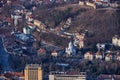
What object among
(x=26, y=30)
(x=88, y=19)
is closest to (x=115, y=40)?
(x=88, y=19)

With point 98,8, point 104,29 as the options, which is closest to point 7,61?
point 104,29

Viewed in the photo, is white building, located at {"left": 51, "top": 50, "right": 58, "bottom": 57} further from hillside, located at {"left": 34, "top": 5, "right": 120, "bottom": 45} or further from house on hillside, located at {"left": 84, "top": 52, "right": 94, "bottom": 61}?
hillside, located at {"left": 34, "top": 5, "right": 120, "bottom": 45}

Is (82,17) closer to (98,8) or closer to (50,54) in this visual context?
(98,8)

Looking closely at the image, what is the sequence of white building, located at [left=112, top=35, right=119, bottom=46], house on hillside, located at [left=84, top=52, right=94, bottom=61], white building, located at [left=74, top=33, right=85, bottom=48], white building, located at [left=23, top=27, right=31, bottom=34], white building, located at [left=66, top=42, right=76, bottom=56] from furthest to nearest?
1. white building, located at [left=23, top=27, right=31, bottom=34]
2. white building, located at [left=112, top=35, right=119, bottom=46]
3. white building, located at [left=74, top=33, right=85, bottom=48]
4. white building, located at [left=66, top=42, right=76, bottom=56]
5. house on hillside, located at [left=84, top=52, right=94, bottom=61]

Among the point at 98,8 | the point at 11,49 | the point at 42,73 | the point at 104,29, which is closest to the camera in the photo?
the point at 42,73

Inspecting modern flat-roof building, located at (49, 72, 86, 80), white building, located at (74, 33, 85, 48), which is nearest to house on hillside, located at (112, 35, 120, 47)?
white building, located at (74, 33, 85, 48)

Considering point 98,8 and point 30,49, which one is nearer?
point 30,49

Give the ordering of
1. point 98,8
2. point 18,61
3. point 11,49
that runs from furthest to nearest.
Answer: point 98,8 < point 11,49 < point 18,61
